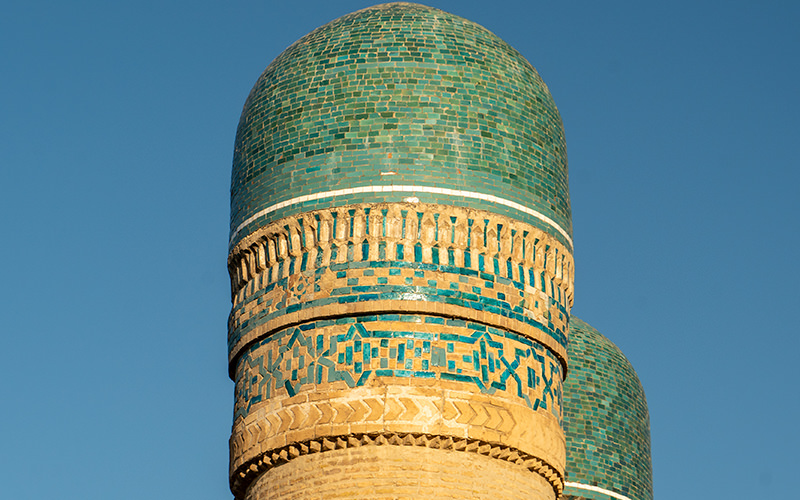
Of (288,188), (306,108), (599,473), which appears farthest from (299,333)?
(599,473)

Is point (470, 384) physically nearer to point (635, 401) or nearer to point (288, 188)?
point (288, 188)

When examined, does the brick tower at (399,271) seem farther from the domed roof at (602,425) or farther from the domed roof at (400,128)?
the domed roof at (602,425)

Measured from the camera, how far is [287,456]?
1003cm

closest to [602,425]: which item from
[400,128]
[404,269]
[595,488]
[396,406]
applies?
[595,488]

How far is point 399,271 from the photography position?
33.9ft

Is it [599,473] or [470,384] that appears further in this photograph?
[599,473]

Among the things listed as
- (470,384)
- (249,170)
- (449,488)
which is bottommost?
(449,488)

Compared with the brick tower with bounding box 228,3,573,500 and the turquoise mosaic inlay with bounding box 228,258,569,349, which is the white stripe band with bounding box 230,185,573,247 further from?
the turquoise mosaic inlay with bounding box 228,258,569,349

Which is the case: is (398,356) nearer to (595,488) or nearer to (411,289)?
(411,289)

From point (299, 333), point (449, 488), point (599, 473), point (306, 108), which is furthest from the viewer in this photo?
point (599, 473)

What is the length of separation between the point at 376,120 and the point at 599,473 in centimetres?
659

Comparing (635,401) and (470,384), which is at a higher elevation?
(635,401)

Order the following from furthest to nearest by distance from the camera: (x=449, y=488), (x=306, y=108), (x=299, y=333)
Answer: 1. (x=306, y=108)
2. (x=299, y=333)
3. (x=449, y=488)

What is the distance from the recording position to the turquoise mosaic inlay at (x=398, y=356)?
394 inches
